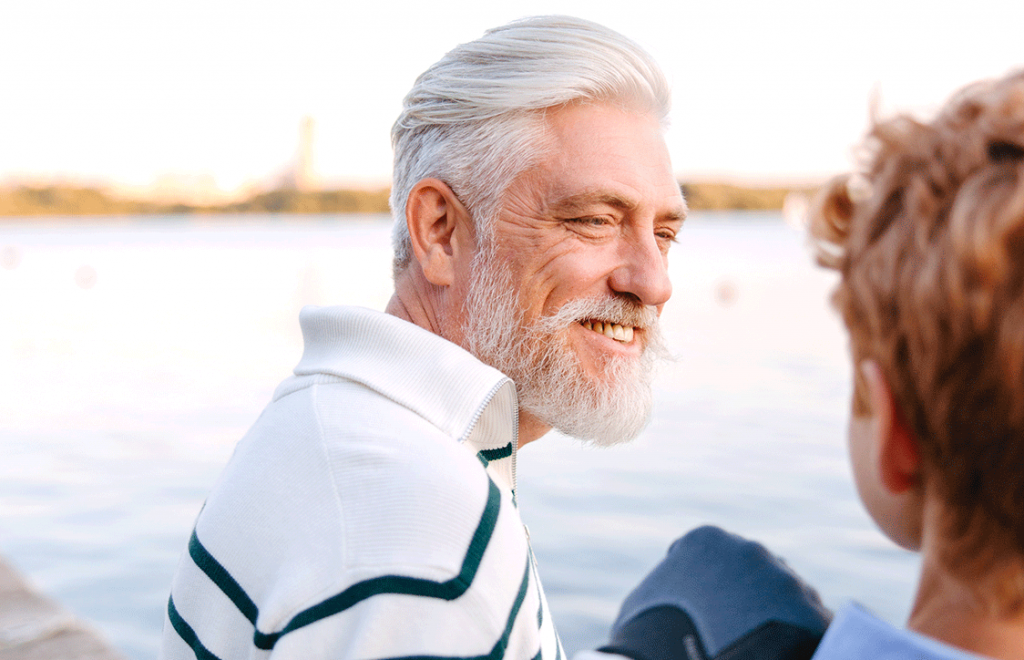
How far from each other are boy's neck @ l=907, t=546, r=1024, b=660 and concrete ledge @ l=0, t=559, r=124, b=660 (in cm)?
333

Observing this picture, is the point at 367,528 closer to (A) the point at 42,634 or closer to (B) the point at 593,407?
(B) the point at 593,407

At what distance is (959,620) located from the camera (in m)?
0.80

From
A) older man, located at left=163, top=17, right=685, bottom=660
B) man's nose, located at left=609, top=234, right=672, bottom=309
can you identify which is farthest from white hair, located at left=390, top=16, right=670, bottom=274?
man's nose, located at left=609, top=234, right=672, bottom=309

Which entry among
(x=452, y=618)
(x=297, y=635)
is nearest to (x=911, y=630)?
(x=452, y=618)

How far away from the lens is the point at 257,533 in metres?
1.15

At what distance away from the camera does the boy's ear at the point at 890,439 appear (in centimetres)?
83

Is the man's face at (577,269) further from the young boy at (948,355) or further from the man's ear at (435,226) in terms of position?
the young boy at (948,355)

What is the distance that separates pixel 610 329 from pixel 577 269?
14 cm

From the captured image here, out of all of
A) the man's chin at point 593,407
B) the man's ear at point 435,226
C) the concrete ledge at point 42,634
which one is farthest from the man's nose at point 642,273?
the concrete ledge at point 42,634

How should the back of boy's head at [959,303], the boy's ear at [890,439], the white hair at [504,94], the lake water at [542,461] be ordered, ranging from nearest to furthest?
the back of boy's head at [959,303] < the boy's ear at [890,439] < the white hair at [504,94] < the lake water at [542,461]

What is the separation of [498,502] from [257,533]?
30 centimetres

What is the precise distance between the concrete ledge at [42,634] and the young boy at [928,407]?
321cm

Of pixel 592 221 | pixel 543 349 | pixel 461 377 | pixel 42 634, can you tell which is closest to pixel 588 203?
pixel 592 221

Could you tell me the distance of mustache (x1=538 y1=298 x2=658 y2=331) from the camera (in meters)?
1.74
